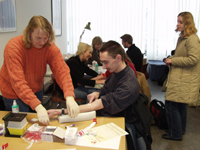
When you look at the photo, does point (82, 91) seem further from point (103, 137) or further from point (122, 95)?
point (103, 137)

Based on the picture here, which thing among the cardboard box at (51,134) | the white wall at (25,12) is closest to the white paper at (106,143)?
the cardboard box at (51,134)

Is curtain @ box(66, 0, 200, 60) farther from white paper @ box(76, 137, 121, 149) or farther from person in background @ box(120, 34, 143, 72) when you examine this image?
white paper @ box(76, 137, 121, 149)

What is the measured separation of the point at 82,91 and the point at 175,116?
119 centimetres

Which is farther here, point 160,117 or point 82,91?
point 160,117

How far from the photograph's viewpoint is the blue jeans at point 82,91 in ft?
8.54

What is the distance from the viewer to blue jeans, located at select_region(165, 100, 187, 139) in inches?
94.7

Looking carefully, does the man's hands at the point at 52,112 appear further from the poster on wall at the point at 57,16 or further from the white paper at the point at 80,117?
the poster on wall at the point at 57,16

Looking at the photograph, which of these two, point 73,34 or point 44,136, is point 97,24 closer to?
point 73,34

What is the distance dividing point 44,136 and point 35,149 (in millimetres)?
97

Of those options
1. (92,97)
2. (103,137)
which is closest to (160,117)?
(92,97)

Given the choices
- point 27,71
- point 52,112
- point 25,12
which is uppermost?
point 25,12

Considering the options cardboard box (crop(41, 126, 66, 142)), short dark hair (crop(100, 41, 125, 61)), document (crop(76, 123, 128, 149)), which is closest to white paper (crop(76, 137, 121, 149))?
document (crop(76, 123, 128, 149))

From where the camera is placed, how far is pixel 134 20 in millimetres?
5332

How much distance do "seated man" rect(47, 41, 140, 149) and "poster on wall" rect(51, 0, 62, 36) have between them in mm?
3086
